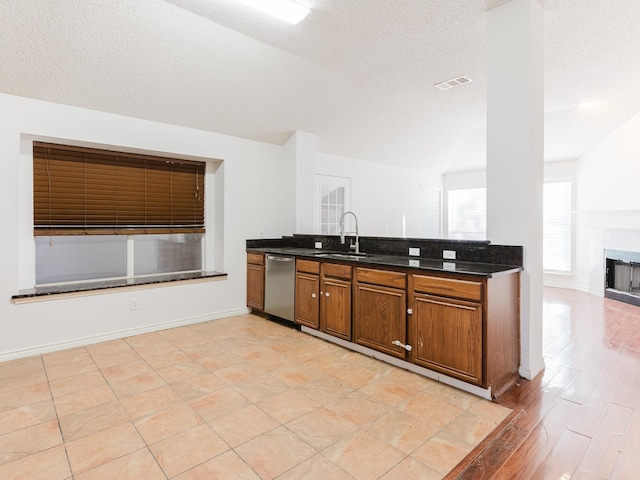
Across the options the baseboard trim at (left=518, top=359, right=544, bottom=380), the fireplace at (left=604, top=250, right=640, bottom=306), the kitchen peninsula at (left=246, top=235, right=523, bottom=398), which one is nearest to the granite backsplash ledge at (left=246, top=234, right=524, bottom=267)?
the kitchen peninsula at (left=246, top=235, right=523, bottom=398)

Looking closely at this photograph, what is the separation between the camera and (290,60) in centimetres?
350

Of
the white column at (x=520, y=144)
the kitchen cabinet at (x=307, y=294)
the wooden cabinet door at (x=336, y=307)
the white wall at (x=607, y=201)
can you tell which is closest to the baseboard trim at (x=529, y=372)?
the white column at (x=520, y=144)

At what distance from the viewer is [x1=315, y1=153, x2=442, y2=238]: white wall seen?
20.1 feet

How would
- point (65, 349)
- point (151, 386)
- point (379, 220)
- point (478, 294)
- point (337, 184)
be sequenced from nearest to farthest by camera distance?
1. point (478, 294)
2. point (151, 386)
3. point (65, 349)
4. point (337, 184)
5. point (379, 220)

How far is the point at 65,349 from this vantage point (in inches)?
136

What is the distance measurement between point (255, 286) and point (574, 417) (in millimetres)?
3525

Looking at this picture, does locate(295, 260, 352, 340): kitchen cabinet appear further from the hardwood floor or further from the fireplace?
the fireplace

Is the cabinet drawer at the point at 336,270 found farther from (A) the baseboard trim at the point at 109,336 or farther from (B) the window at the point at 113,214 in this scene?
(B) the window at the point at 113,214

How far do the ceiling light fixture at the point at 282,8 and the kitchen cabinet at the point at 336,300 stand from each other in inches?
85.1

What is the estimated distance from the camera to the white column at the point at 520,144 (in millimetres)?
2713

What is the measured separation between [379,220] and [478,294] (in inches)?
174

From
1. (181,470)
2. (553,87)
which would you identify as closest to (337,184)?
(553,87)

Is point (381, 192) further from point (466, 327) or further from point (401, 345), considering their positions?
point (466, 327)

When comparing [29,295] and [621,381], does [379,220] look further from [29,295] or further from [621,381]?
[29,295]
